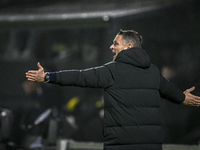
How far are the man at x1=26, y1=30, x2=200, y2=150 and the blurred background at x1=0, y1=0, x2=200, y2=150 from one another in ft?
7.37

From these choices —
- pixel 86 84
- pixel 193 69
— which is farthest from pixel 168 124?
pixel 86 84

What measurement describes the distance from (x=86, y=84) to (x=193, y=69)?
2594 millimetres

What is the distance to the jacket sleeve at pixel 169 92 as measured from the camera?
6.16 ft

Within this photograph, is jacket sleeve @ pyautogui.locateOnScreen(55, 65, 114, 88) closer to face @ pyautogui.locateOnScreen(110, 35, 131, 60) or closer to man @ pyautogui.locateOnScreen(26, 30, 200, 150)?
man @ pyautogui.locateOnScreen(26, 30, 200, 150)

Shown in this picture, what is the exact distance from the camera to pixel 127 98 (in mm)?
1729

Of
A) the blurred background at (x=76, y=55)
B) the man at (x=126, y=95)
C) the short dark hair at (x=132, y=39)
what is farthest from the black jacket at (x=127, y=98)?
the blurred background at (x=76, y=55)

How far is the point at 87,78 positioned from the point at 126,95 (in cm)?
23

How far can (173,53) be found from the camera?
402cm

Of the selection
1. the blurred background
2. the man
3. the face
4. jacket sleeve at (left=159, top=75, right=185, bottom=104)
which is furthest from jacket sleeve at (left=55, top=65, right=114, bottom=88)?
the blurred background

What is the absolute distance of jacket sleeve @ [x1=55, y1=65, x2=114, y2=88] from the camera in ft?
5.58

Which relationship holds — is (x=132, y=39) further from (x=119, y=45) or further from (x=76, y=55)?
(x=76, y=55)

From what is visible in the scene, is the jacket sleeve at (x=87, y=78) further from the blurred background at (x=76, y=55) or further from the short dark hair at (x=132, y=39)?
the blurred background at (x=76, y=55)

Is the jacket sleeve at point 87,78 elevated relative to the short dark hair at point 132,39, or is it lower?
lower

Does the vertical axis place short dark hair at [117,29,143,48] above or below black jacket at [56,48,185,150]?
above
